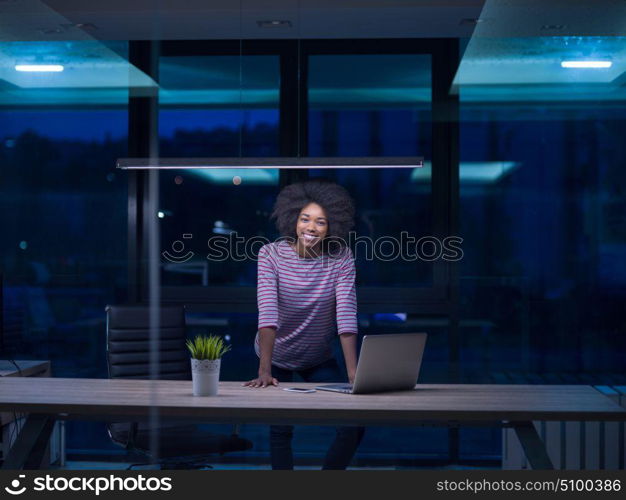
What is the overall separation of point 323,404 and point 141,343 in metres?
1.63

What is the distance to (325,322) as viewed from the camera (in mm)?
4711

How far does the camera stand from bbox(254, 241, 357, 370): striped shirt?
15.3ft

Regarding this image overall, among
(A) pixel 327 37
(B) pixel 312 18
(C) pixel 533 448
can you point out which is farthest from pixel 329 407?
(A) pixel 327 37

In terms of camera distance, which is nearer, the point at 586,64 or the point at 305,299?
the point at 305,299

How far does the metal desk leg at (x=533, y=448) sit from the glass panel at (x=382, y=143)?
107 inches

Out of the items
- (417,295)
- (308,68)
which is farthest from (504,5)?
(417,295)

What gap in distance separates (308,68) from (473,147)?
1.33 m

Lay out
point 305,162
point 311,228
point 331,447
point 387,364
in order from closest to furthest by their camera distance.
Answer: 1. point 387,364
2. point 331,447
3. point 311,228
4. point 305,162

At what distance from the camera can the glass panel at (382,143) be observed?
6.46 metres

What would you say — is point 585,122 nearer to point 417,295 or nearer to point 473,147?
point 473,147

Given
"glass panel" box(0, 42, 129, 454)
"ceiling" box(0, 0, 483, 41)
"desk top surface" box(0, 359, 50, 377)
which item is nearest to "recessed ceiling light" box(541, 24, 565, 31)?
"ceiling" box(0, 0, 483, 41)

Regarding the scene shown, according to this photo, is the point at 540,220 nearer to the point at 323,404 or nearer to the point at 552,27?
the point at 552,27

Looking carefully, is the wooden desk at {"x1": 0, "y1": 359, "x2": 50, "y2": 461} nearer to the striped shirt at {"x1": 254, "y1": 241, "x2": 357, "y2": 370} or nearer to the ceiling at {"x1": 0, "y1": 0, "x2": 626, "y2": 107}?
the striped shirt at {"x1": 254, "y1": 241, "x2": 357, "y2": 370}

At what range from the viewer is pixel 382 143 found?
6484 millimetres
